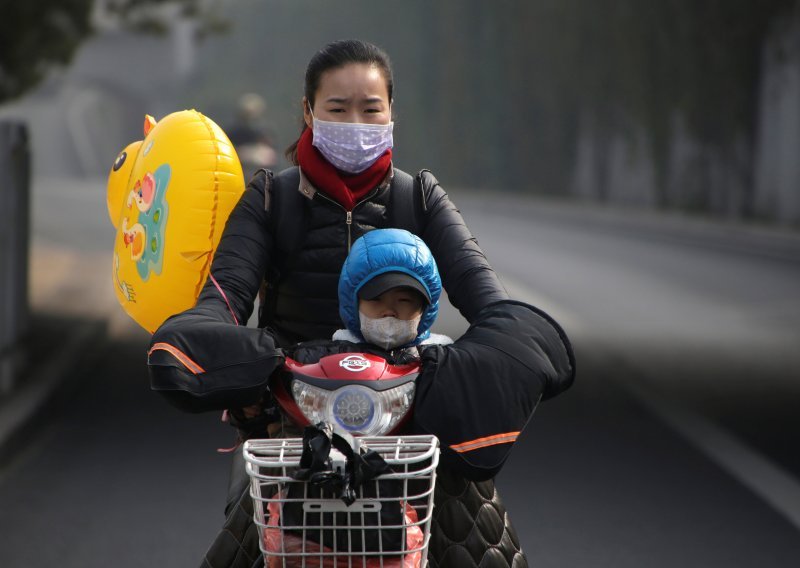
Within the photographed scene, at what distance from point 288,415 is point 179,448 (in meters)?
5.12

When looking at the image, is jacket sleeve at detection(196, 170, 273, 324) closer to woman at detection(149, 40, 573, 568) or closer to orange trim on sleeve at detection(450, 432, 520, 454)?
woman at detection(149, 40, 573, 568)

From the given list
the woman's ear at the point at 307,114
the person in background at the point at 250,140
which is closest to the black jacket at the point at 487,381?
the woman's ear at the point at 307,114

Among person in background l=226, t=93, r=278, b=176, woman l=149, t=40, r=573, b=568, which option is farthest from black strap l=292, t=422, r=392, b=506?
person in background l=226, t=93, r=278, b=176

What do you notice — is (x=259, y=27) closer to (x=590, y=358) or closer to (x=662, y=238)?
(x=662, y=238)

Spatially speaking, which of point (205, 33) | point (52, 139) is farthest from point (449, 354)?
point (52, 139)

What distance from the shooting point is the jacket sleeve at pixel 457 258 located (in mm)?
3926

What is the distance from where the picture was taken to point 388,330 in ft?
11.4

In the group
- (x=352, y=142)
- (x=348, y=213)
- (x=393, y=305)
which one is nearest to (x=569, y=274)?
(x=348, y=213)

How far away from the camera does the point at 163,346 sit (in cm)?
334

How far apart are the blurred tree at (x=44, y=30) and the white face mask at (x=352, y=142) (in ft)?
36.1

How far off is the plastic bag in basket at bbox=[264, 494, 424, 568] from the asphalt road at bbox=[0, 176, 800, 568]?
3035mm

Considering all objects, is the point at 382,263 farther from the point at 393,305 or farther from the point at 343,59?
the point at 343,59

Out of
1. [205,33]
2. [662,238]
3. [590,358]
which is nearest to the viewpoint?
[590,358]

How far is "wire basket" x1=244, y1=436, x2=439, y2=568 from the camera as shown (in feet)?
10.0
